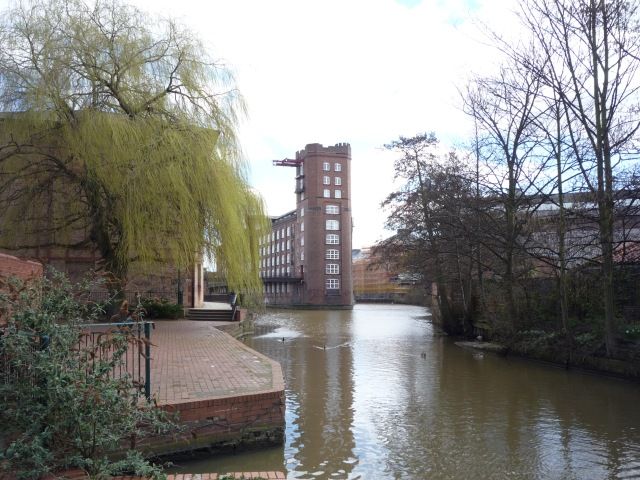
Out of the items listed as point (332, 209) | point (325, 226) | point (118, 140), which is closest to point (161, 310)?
point (118, 140)

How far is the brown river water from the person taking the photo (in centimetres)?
650

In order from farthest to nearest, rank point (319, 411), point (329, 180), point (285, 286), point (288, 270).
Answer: point (288, 270) < point (285, 286) < point (329, 180) < point (319, 411)

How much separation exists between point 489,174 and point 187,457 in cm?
1402

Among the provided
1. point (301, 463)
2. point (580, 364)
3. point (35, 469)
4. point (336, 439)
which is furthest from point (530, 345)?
point (35, 469)

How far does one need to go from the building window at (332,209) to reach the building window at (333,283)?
29.3 feet

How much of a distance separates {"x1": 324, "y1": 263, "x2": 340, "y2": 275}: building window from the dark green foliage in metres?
69.4

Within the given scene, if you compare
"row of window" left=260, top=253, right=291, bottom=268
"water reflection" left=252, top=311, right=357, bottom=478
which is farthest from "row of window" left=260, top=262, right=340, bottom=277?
"water reflection" left=252, top=311, right=357, bottom=478

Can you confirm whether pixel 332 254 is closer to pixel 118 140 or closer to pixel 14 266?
pixel 118 140

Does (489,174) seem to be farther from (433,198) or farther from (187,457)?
(187,457)

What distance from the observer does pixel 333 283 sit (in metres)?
73.8

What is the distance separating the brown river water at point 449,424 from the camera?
650 centimetres

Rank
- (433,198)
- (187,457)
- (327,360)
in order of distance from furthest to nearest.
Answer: (433,198) < (327,360) < (187,457)

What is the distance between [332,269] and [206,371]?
65202mm

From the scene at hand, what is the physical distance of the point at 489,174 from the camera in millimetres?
17703
